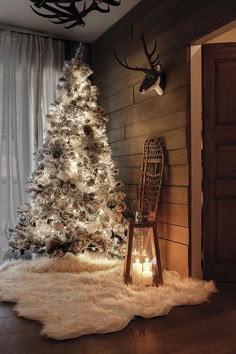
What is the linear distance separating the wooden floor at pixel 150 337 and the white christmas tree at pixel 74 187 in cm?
113

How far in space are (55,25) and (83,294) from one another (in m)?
2.98

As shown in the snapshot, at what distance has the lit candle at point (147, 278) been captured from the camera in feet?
8.60

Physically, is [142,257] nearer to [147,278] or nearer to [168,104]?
[147,278]

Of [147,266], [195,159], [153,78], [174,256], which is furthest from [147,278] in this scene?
[153,78]

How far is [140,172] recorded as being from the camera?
3.42 metres

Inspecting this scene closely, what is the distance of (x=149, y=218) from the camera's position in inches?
117

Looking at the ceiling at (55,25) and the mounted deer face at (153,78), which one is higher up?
the ceiling at (55,25)

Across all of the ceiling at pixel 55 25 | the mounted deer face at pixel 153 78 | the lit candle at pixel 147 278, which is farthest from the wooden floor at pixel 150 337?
the ceiling at pixel 55 25

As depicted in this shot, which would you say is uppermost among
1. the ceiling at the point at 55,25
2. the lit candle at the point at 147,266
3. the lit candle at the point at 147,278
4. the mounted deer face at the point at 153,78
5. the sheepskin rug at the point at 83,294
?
the ceiling at the point at 55,25

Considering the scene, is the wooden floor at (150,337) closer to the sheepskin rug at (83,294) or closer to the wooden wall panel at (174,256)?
the sheepskin rug at (83,294)

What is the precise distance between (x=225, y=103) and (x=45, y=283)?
2020 mm

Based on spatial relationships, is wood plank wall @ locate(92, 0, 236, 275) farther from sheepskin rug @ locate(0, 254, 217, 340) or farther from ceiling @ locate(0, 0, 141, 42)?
sheepskin rug @ locate(0, 254, 217, 340)

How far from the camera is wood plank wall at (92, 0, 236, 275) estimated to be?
2769mm

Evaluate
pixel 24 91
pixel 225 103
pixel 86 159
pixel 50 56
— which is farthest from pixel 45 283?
pixel 50 56
